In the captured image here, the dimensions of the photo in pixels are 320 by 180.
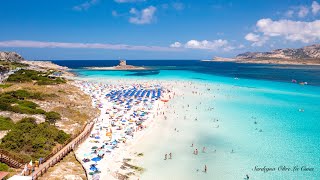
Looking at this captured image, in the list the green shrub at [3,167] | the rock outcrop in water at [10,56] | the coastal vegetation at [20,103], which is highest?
the rock outcrop in water at [10,56]

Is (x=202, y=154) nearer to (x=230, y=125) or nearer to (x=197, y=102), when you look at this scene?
(x=230, y=125)

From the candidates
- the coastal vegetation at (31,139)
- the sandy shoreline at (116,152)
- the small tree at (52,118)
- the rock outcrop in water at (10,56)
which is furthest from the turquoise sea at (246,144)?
the rock outcrop in water at (10,56)

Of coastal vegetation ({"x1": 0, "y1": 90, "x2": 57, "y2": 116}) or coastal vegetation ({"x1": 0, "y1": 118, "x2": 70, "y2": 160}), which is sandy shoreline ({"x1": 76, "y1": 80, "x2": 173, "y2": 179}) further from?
coastal vegetation ({"x1": 0, "y1": 90, "x2": 57, "y2": 116})

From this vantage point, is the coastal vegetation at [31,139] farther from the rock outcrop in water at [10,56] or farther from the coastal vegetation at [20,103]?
the rock outcrop in water at [10,56]

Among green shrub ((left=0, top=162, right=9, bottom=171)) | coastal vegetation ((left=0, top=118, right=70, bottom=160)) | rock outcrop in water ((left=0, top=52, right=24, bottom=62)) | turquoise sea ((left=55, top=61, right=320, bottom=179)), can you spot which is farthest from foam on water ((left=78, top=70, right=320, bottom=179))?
rock outcrop in water ((left=0, top=52, right=24, bottom=62))

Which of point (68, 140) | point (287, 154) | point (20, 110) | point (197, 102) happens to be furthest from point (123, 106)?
point (287, 154)
